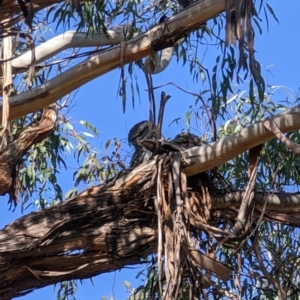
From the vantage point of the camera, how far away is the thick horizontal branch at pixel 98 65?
3.68 metres

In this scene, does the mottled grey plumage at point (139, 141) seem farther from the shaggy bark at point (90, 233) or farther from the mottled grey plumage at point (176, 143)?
the shaggy bark at point (90, 233)

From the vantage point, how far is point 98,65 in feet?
12.3

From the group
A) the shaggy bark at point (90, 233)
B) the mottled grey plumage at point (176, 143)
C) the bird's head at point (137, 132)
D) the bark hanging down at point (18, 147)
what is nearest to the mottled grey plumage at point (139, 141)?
the bird's head at point (137, 132)

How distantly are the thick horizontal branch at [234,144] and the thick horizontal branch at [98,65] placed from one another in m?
0.62

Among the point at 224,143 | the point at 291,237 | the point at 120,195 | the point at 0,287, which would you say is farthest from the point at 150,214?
the point at 291,237

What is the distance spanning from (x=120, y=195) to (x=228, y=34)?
3.84 feet

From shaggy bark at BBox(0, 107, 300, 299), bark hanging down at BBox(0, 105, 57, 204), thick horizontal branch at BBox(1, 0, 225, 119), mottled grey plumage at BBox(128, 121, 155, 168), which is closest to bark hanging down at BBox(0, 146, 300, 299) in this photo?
shaggy bark at BBox(0, 107, 300, 299)

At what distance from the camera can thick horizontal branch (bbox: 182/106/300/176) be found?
3129 mm

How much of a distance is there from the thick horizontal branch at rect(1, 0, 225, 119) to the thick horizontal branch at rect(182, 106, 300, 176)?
2.03 ft

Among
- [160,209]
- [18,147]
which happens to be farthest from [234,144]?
[18,147]

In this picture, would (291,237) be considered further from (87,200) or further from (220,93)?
(87,200)

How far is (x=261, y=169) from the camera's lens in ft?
14.5

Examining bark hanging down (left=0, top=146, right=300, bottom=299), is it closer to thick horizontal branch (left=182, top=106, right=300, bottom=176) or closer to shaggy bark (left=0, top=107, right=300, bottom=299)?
shaggy bark (left=0, top=107, right=300, bottom=299)

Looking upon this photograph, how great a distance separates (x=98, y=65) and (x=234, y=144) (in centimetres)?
84
